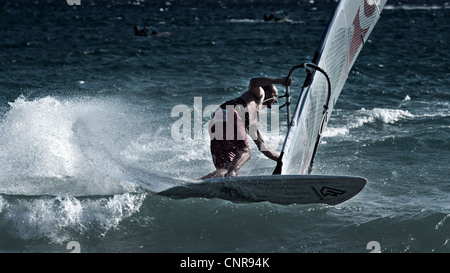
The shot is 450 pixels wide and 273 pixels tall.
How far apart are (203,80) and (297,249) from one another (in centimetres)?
961

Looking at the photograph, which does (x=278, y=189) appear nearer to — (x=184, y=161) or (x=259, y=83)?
(x=259, y=83)

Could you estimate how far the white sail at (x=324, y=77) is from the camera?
5945 millimetres

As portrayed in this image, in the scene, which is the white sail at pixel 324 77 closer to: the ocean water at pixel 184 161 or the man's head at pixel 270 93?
the man's head at pixel 270 93

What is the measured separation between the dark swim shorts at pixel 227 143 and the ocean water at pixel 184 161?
0.53 metres

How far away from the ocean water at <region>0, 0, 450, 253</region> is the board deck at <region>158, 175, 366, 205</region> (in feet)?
0.37

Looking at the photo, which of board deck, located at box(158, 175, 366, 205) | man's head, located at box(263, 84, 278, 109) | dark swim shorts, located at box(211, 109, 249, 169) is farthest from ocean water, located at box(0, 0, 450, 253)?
man's head, located at box(263, 84, 278, 109)

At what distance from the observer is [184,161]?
28.1 ft

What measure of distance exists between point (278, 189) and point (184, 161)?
2.64 meters

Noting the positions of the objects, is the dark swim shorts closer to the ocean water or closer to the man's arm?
the man's arm


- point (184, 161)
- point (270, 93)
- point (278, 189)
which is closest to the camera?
point (278, 189)

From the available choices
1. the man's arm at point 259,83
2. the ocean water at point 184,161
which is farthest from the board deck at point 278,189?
the man's arm at point 259,83

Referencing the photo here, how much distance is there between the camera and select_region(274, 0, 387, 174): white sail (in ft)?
19.5

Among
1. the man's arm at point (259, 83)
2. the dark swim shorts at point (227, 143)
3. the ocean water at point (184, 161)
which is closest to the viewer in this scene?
the man's arm at point (259, 83)

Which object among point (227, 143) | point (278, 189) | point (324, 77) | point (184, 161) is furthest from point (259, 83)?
point (184, 161)
